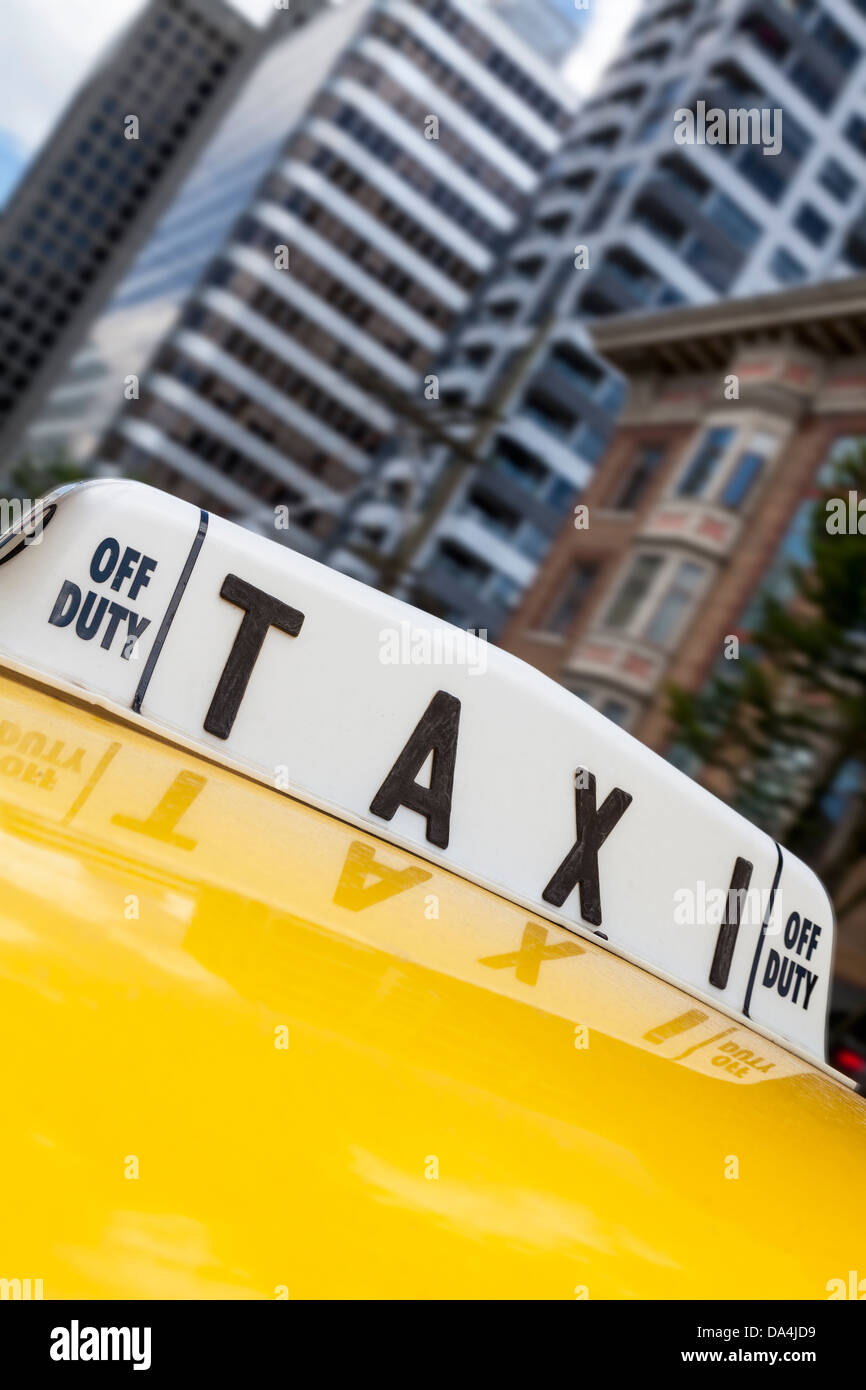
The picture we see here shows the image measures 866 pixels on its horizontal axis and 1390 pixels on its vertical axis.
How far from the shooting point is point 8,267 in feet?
445

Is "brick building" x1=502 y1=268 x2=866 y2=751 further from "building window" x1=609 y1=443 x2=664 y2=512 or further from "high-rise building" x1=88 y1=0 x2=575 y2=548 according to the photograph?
"high-rise building" x1=88 y1=0 x2=575 y2=548

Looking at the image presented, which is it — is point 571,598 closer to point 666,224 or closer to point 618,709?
point 618,709

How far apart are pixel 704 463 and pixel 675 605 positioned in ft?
10.7

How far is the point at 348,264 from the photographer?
65.6m

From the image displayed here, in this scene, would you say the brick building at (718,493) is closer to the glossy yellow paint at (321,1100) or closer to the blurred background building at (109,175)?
the glossy yellow paint at (321,1100)

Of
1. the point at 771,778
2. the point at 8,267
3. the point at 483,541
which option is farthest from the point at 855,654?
the point at 8,267

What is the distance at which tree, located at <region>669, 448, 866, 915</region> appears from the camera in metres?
17.6

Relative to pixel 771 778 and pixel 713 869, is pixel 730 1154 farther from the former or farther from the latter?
pixel 771 778

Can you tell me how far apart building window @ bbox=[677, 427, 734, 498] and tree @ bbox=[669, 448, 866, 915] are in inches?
214

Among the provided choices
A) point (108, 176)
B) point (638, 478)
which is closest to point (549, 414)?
point (638, 478)

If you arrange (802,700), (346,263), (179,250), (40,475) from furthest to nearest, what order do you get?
(179,250) < (346,263) < (40,475) < (802,700)

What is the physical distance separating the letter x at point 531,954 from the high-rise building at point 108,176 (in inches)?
5211
